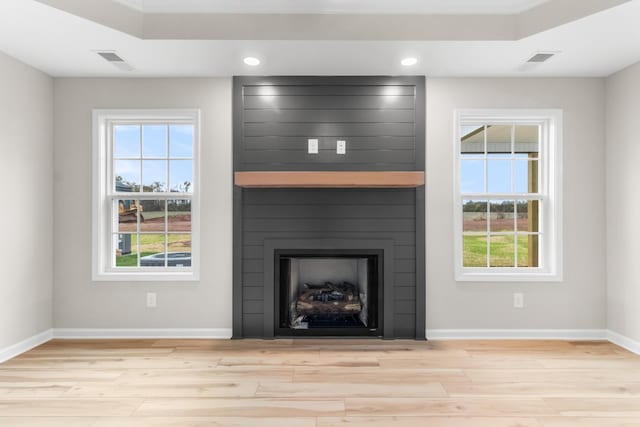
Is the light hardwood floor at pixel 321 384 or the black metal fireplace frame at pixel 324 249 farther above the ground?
the black metal fireplace frame at pixel 324 249

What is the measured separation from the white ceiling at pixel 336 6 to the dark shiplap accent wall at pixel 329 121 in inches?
35.1

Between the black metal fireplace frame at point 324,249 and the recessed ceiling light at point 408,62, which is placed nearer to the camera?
the recessed ceiling light at point 408,62

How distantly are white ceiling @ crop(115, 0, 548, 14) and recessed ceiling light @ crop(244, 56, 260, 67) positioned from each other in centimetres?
A: 45

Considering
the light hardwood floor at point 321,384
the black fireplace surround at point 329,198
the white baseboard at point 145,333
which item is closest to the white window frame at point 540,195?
the black fireplace surround at point 329,198

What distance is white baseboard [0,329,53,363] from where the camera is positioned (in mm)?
3430

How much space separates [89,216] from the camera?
400cm

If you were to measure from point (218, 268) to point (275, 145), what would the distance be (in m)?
1.24

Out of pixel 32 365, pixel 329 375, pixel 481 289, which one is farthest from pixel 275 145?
pixel 32 365

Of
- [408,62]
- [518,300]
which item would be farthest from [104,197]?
[518,300]

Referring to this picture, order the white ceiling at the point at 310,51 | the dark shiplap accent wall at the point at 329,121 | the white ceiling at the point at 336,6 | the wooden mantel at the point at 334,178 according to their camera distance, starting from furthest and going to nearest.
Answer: the dark shiplap accent wall at the point at 329,121
the wooden mantel at the point at 334,178
the white ceiling at the point at 336,6
the white ceiling at the point at 310,51

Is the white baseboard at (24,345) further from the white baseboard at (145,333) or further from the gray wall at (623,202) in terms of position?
the gray wall at (623,202)

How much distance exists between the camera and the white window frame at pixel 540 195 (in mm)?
3982

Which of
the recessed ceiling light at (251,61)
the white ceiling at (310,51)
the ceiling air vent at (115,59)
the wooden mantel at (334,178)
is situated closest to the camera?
the white ceiling at (310,51)

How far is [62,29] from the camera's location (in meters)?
2.97
